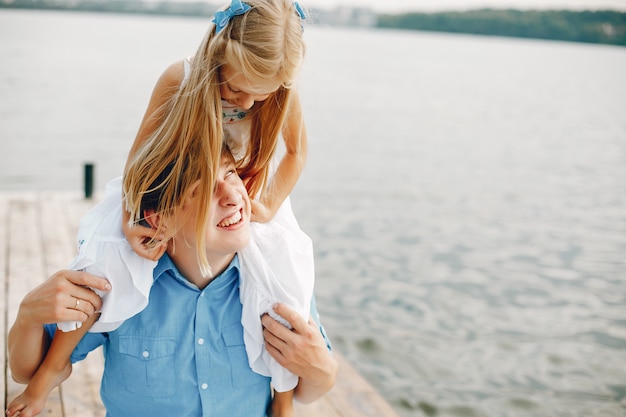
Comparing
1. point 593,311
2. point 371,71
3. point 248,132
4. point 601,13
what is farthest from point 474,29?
point 248,132

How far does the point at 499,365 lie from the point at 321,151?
10049 millimetres

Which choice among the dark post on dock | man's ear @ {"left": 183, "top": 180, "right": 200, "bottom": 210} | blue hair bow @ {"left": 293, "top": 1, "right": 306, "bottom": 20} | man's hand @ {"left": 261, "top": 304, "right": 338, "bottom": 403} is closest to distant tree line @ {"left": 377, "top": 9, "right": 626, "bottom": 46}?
the dark post on dock

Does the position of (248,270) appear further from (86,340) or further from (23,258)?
(23,258)

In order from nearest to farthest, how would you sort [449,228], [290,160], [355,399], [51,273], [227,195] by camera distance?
1. [227,195]
2. [290,160]
3. [355,399]
4. [51,273]
5. [449,228]

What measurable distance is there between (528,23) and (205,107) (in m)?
62.8

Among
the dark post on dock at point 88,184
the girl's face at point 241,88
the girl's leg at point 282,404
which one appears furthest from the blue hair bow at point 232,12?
the dark post on dock at point 88,184

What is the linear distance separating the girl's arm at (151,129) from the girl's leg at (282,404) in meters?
0.57

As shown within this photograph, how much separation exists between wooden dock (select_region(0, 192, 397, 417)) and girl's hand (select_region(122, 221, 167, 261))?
1122 millimetres

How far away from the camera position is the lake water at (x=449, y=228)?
17.8 feet

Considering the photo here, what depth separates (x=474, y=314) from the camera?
650 centimetres

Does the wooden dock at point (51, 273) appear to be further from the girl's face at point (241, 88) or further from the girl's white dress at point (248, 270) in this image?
the girl's face at point (241, 88)

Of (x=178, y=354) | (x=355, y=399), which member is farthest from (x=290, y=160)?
(x=355, y=399)

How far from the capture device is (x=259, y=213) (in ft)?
6.89

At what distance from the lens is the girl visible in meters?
1.82
